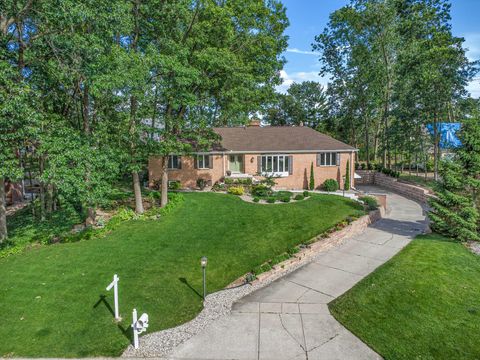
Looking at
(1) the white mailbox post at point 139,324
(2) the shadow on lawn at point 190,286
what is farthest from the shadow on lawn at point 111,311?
(2) the shadow on lawn at point 190,286

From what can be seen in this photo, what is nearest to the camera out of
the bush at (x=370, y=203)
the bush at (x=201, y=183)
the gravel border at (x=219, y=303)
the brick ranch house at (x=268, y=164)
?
the gravel border at (x=219, y=303)

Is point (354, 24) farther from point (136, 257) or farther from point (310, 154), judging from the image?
point (136, 257)

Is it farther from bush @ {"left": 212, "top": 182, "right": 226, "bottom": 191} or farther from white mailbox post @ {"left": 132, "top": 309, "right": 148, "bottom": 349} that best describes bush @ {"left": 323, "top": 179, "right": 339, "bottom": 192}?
white mailbox post @ {"left": 132, "top": 309, "right": 148, "bottom": 349}

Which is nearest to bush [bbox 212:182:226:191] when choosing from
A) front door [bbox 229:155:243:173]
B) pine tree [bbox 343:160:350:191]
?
front door [bbox 229:155:243:173]

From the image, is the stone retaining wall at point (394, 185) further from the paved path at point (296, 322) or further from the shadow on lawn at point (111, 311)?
the shadow on lawn at point (111, 311)

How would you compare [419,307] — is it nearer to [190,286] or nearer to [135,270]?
[190,286]

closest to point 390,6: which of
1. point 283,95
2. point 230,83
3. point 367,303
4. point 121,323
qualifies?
point 230,83
